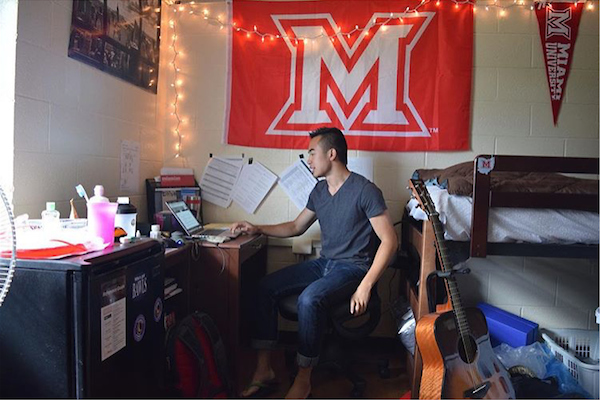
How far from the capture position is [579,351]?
7.59 ft

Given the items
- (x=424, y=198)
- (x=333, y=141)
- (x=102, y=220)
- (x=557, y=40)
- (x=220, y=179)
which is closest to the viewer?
(x=102, y=220)

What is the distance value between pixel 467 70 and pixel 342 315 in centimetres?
161

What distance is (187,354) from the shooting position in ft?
5.55

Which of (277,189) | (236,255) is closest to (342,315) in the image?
(236,255)

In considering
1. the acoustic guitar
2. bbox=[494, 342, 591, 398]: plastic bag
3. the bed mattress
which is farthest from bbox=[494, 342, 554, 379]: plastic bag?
the bed mattress

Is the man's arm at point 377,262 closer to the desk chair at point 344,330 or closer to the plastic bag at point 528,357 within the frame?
the desk chair at point 344,330

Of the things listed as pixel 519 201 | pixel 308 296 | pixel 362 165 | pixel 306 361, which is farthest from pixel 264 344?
pixel 519 201

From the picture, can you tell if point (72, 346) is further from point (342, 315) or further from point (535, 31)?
point (535, 31)

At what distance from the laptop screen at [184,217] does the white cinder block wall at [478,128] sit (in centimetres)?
29

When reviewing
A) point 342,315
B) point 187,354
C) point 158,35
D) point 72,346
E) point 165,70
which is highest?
point 158,35

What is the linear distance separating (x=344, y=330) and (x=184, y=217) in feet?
3.25

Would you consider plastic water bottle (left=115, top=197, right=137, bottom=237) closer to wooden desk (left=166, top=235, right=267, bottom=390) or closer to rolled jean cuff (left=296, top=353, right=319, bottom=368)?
wooden desk (left=166, top=235, right=267, bottom=390)

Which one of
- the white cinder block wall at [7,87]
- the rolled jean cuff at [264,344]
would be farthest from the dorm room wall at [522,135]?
the white cinder block wall at [7,87]

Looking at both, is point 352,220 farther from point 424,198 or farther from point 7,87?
point 7,87
